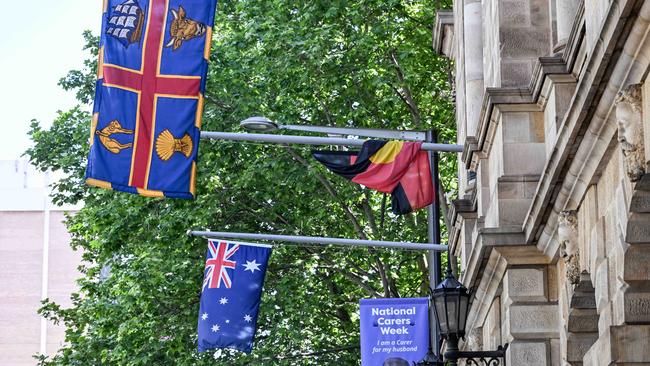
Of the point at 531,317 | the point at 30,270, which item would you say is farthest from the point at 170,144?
the point at 30,270

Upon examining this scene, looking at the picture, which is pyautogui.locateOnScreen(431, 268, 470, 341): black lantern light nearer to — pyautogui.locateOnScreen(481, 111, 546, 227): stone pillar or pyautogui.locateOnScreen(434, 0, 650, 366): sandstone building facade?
pyautogui.locateOnScreen(434, 0, 650, 366): sandstone building facade

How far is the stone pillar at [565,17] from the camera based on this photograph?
53.9ft

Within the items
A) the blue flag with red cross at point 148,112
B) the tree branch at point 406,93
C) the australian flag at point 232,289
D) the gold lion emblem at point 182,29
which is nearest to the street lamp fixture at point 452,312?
the blue flag with red cross at point 148,112

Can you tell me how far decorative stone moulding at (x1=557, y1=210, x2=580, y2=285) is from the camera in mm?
14516

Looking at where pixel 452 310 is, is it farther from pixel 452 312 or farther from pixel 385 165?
pixel 385 165

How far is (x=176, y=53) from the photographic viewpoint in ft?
68.4

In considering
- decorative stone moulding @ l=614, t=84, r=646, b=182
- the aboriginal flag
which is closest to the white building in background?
the aboriginal flag

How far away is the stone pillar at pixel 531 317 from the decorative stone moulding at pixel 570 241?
2319 millimetres

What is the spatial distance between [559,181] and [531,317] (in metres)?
2.98

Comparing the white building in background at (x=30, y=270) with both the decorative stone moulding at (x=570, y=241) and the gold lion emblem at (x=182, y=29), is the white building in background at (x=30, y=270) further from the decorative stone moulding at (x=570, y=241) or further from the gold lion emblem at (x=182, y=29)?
the decorative stone moulding at (x=570, y=241)

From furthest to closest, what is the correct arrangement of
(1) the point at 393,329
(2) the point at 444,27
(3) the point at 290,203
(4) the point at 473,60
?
(3) the point at 290,203 < (2) the point at 444,27 < (1) the point at 393,329 < (4) the point at 473,60

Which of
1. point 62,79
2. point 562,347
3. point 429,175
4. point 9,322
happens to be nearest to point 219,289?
point 429,175

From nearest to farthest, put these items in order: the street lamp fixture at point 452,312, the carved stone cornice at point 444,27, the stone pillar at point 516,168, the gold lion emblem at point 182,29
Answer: the street lamp fixture at point 452,312
the stone pillar at point 516,168
the gold lion emblem at point 182,29
the carved stone cornice at point 444,27

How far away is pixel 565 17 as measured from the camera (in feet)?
54.1
